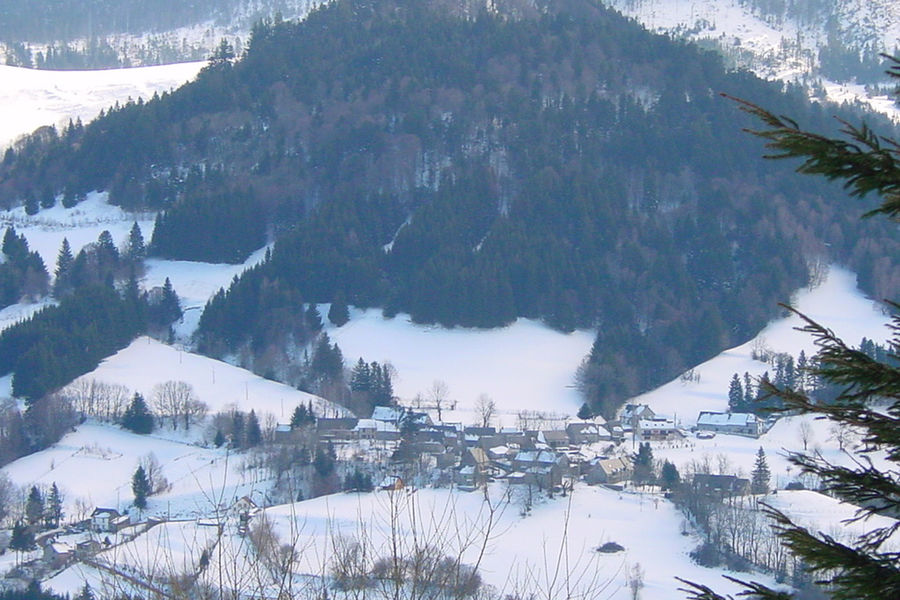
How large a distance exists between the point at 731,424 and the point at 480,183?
16232mm

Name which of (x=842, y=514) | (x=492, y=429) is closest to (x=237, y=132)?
(x=492, y=429)

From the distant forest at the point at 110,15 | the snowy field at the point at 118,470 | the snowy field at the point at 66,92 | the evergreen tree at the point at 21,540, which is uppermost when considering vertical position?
the distant forest at the point at 110,15

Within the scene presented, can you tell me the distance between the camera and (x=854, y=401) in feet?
8.64

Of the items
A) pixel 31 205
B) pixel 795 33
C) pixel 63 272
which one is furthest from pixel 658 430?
Answer: pixel 795 33

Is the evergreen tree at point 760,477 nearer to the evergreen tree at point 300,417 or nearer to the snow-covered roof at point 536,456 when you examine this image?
the snow-covered roof at point 536,456

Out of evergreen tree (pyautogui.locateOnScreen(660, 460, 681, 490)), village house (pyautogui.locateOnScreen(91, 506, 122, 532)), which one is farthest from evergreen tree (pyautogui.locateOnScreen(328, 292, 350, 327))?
village house (pyautogui.locateOnScreen(91, 506, 122, 532))

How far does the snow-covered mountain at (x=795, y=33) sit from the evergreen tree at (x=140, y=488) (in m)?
56.3

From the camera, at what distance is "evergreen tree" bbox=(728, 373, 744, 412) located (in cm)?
3594

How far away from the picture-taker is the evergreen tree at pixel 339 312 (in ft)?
140

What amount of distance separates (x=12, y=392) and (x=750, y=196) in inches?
1043

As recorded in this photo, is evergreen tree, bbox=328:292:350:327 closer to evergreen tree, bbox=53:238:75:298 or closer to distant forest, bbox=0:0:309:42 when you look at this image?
evergreen tree, bbox=53:238:75:298

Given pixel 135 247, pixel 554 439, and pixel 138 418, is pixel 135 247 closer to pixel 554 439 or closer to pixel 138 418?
pixel 138 418

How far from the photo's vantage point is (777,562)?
20734mm

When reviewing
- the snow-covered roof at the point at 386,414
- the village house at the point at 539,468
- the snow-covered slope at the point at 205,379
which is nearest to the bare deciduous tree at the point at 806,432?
the village house at the point at 539,468
